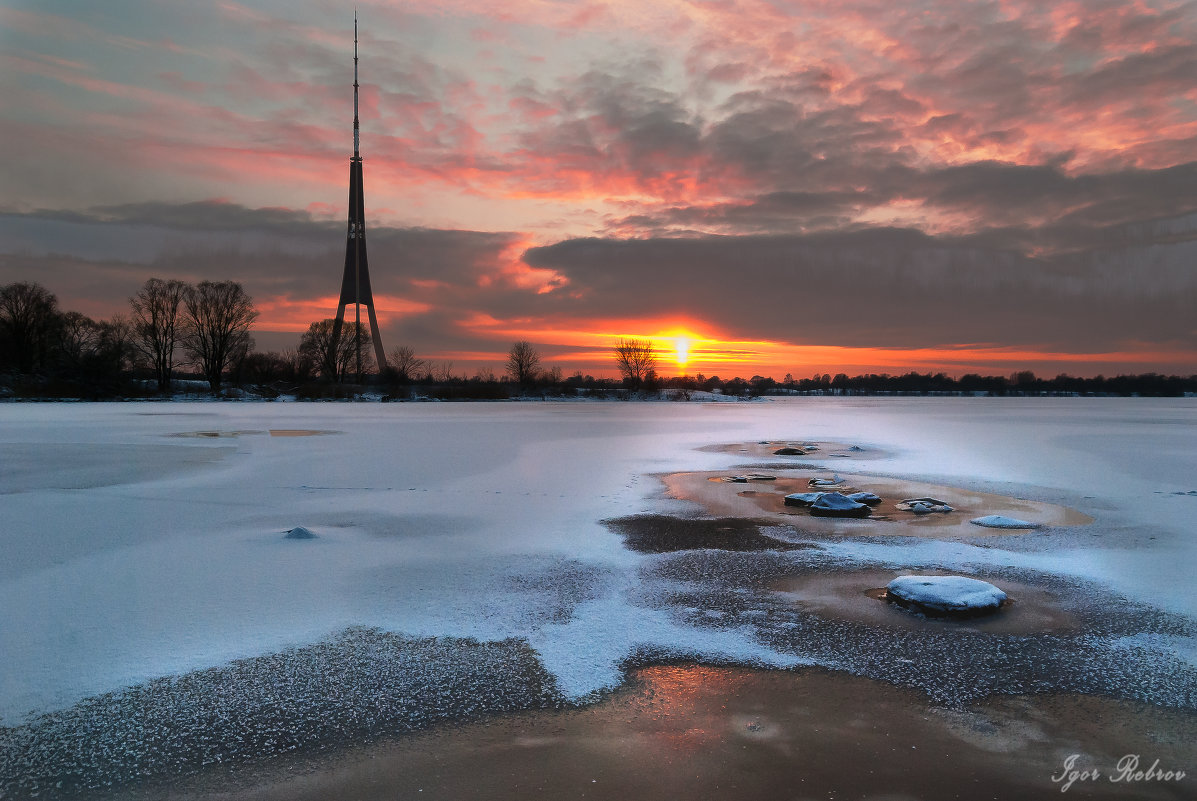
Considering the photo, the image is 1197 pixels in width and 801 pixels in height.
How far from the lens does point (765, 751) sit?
121 inches

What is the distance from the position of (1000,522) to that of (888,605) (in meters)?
3.91

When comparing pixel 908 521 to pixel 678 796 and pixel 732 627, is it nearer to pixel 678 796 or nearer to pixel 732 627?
pixel 732 627

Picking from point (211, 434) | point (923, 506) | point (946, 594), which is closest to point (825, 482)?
point (923, 506)

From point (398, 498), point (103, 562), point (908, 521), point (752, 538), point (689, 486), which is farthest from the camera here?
point (689, 486)

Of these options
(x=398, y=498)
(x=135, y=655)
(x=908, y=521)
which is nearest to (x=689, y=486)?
(x=908, y=521)

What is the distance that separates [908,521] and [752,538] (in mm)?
2241

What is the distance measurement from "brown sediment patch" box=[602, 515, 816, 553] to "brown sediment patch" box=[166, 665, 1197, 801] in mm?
3249

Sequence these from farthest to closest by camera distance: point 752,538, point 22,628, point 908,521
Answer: point 908,521 < point 752,538 < point 22,628

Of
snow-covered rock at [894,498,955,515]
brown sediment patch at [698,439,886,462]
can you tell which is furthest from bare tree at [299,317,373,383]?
snow-covered rock at [894,498,955,515]

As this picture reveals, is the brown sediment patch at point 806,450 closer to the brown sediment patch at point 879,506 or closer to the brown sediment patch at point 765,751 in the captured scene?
the brown sediment patch at point 879,506

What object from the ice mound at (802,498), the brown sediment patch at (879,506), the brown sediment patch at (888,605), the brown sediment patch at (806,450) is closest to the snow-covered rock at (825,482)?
the brown sediment patch at (879,506)

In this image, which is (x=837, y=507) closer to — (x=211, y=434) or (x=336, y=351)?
(x=211, y=434)

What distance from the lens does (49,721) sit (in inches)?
132

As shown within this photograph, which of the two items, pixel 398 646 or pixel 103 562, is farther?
pixel 103 562
